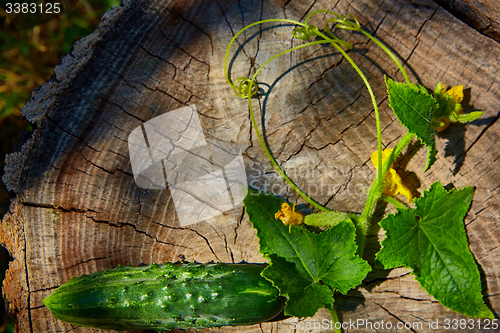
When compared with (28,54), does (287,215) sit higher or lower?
lower

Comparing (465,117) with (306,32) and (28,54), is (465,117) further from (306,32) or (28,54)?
(28,54)

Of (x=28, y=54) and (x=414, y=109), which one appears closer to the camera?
(x=414, y=109)

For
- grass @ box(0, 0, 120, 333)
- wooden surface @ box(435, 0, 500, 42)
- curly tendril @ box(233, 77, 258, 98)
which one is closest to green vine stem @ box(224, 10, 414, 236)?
curly tendril @ box(233, 77, 258, 98)

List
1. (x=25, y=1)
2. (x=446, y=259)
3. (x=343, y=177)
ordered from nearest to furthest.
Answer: (x=446, y=259)
(x=343, y=177)
(x=25, y=1)

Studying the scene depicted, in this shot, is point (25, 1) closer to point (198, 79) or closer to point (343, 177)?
point (198, 79)

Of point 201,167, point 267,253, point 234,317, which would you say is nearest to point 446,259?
point 267,253

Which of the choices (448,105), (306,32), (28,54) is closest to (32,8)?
(28,54)

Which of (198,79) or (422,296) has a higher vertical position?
(198,79)
